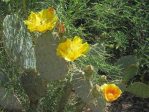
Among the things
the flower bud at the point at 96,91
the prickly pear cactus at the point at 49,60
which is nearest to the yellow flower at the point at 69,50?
the prickly pear cactus at the point at 49,60

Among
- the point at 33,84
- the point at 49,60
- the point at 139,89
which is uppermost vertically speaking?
the point at 49,60

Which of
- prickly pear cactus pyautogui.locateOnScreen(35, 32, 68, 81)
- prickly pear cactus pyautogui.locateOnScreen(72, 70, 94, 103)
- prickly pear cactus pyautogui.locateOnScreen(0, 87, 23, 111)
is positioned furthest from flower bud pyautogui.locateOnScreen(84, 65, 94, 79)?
prickly pear cactus pyautogui.locateOnScreen(0, 87, 23, 111)

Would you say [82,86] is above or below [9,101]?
above

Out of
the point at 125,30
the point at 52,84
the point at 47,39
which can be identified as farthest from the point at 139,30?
the point at 47,39

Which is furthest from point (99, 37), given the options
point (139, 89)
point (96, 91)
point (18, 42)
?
point (96, 91)

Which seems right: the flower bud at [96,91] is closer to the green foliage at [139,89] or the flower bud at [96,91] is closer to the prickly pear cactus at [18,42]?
the prickly pear cactus at [18,42]

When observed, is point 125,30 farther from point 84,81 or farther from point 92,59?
point 84,81

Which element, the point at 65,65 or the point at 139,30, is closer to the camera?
the point at 65,65

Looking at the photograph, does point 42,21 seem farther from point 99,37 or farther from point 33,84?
point 99,37
